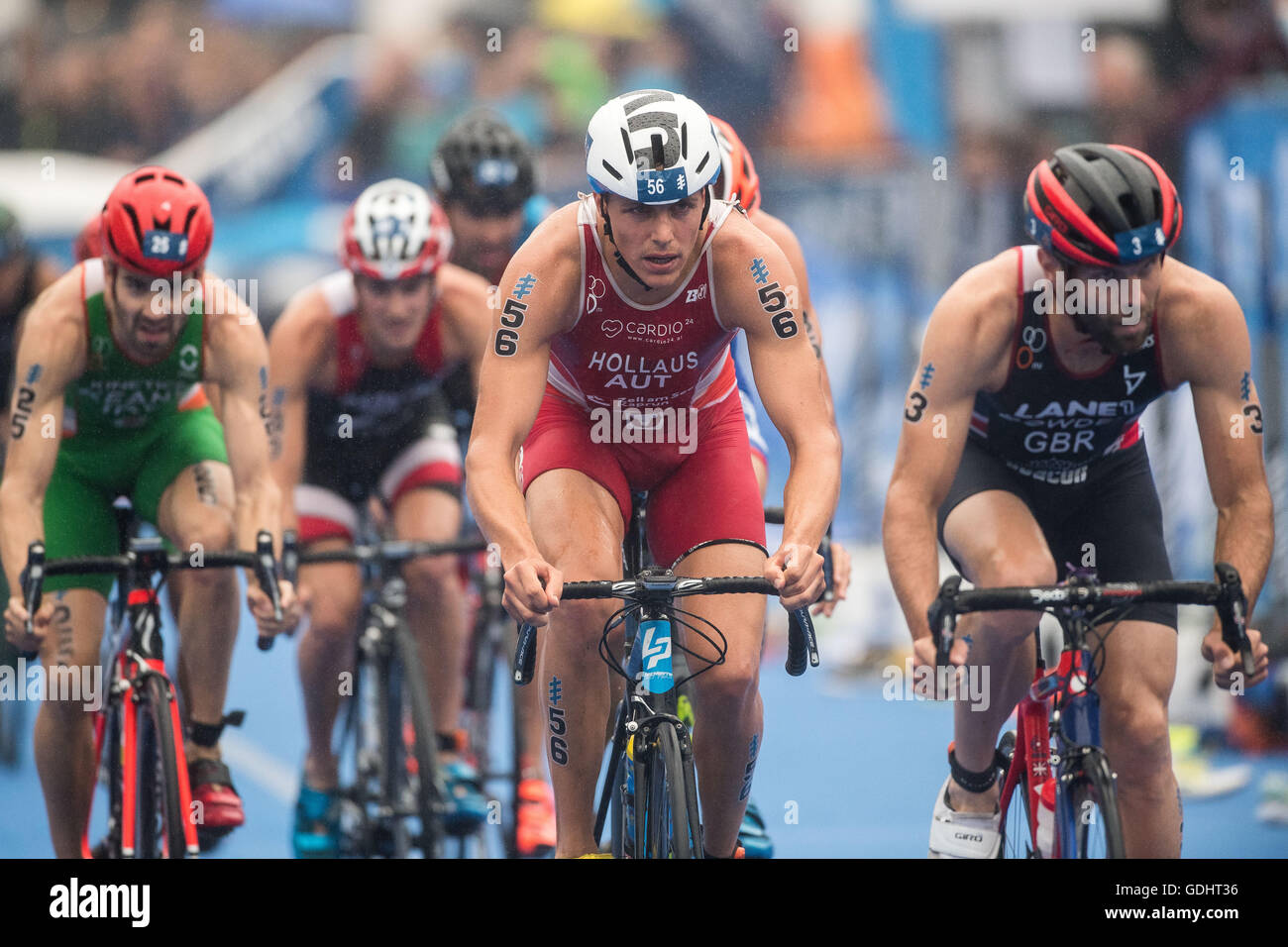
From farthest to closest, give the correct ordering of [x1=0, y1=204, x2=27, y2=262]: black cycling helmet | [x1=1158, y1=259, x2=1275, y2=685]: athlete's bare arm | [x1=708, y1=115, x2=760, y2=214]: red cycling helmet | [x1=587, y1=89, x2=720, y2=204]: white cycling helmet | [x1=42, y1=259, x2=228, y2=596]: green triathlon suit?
[x1=0, y1=204, x2=27, y2=262]: black cycling helmet, [x1=708, y1=115, x2=760, y2=214]: red cycling helmet, [x1=42, y1=259, x2=228, y2=596]: green triathlon suit, [x1=1158, y1=259, x2=1275, y2=685]: athlete's bare arm, [x1=587, y1=89, x2=720, y2=204]: white cycling helmet

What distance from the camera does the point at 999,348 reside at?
436 cm

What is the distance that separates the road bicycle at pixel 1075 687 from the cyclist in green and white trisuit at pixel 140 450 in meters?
2.01

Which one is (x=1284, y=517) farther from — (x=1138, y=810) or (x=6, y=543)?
(x=6, y=543)

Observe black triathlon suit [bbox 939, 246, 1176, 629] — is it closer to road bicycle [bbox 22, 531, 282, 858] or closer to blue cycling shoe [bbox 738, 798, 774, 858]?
blue cycling shoe [bbox 738, 798, 774, 858]

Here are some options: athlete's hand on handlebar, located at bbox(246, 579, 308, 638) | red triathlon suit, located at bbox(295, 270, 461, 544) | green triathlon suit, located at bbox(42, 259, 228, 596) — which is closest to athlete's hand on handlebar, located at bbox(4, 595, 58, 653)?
green triathlon suit, located at bbox(42, 259, 228, 596)

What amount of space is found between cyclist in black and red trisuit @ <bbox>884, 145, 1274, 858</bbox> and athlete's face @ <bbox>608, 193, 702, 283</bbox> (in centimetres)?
83

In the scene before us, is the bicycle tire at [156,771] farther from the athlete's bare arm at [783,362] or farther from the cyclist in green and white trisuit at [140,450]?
the athlete's bare arm at [783,362]

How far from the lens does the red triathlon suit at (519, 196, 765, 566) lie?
410cm

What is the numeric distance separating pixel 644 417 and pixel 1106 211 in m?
1.27

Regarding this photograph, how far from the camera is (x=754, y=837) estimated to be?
4.89m

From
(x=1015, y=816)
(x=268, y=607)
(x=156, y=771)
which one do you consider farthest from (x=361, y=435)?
(x=1015, y=816)

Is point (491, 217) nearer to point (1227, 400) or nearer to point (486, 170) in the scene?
point (486, 170)

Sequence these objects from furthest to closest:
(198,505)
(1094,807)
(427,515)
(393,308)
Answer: (427,515) < (393,308) < (198,505) < (1094,807)
